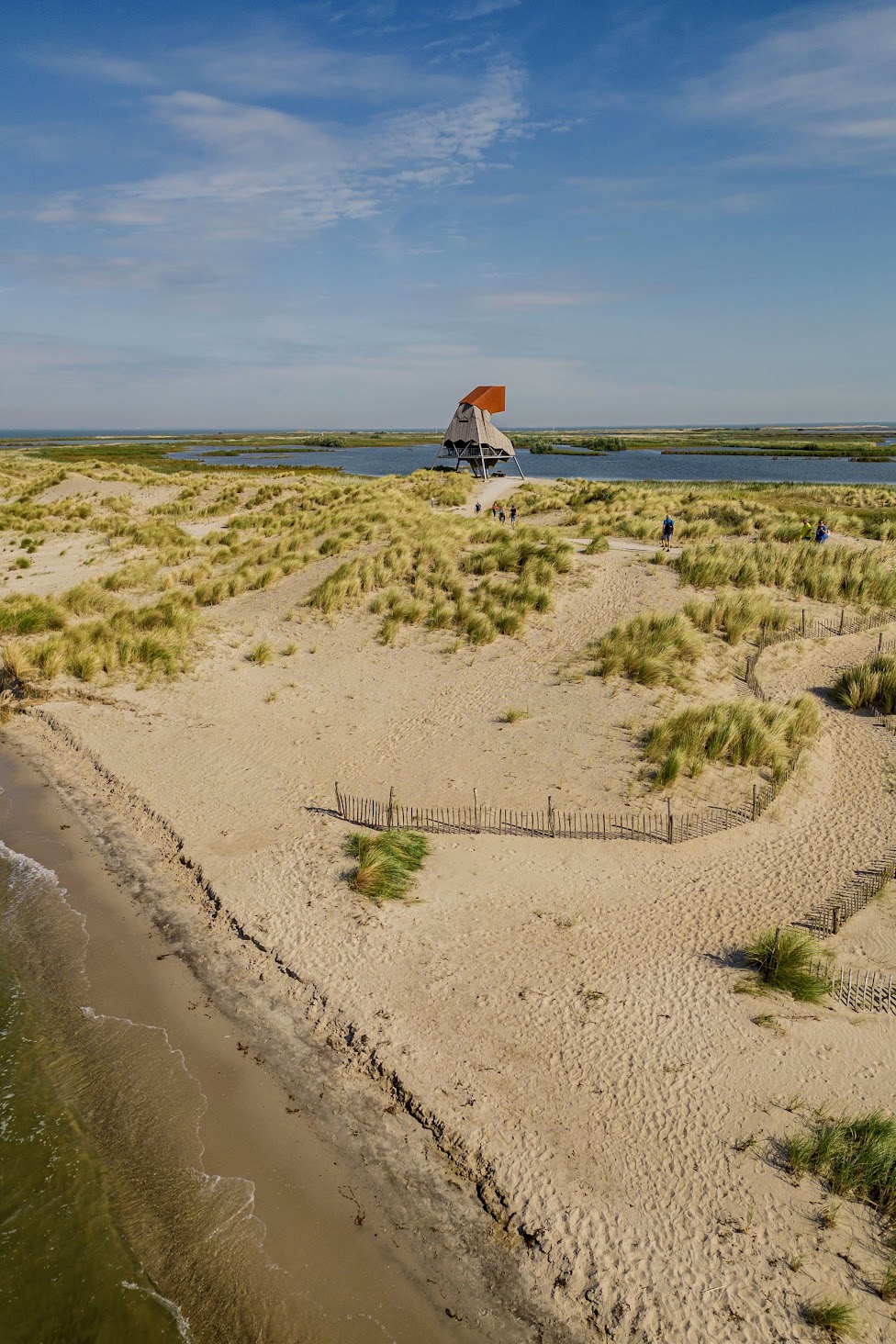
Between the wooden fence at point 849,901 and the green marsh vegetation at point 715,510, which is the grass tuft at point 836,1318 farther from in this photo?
the green marsh vegetation at point 715,510

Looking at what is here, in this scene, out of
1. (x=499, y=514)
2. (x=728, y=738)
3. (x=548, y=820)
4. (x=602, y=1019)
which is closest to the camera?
(x=602, y=1019)

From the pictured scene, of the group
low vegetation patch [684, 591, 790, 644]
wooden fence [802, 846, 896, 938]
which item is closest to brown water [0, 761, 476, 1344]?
wooden fence [802, 846, 896, 938]

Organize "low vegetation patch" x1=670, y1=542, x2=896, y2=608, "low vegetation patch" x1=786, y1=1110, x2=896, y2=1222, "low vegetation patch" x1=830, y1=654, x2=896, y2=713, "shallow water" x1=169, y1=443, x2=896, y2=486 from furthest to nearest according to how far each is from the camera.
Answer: "shallow water" x1=169, y1=443, x2=896, y2=486 → "low vegetation patch" x1=670, y1=542, x2=896, y2=608 → "low vegetation patch" x1=830, y1=654, x2=896, y2=713 → "low vegetation patch" x1=786, y1=1110, x2=896, y2=1222

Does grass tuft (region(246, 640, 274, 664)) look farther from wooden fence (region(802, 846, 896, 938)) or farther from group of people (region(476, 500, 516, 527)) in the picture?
group of people (region(476, 500, 516, 527))

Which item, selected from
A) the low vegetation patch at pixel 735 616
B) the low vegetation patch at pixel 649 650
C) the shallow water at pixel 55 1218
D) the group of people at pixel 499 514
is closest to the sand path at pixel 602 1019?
the shallow water at pixel 55 1218

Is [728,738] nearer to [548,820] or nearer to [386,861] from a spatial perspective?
[548,820]

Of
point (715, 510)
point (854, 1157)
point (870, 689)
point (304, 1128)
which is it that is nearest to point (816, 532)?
point (715, 510)

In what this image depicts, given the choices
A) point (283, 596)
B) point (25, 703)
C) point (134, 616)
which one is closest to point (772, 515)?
point (283, 596)
